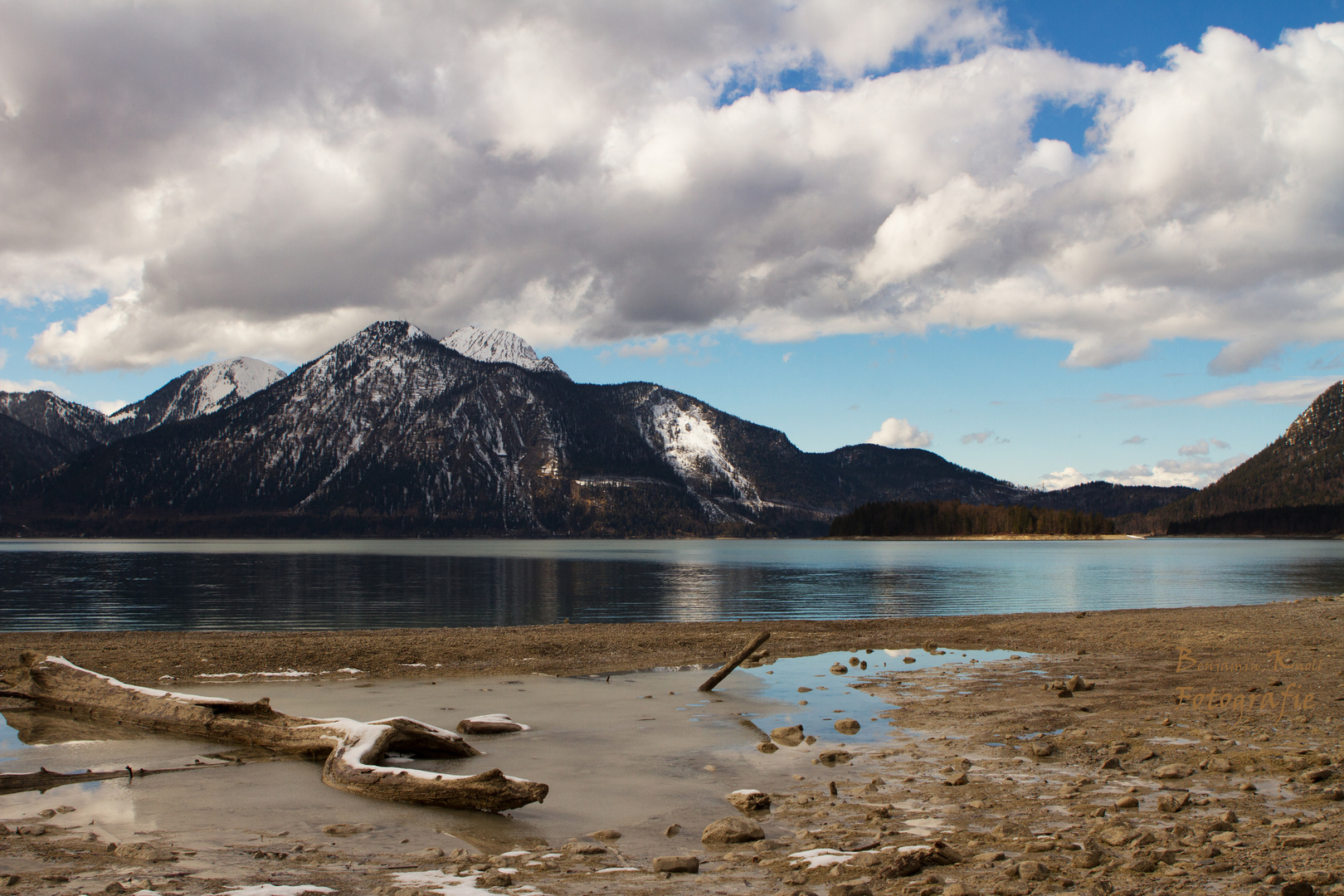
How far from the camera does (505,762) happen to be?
14.9 meters

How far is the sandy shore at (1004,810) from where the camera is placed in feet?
28.7

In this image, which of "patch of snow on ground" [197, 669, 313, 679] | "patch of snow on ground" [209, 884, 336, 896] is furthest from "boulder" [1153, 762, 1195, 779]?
"patch of snow on ground" [197, 669, 313, 679]

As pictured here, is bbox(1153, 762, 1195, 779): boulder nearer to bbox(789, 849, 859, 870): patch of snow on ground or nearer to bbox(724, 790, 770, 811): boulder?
bbox(724, 790, 770, 811): boulder

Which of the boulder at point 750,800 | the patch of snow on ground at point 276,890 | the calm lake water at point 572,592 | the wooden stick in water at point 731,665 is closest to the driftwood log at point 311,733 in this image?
the boulder at point 750,800

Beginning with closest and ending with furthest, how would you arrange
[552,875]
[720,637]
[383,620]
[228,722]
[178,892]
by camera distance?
[178,892], [552,875], [228,722], [720,637], [383,620]

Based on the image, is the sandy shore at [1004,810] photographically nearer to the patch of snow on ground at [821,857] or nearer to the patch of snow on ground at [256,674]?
the patch of snow on ground at [821,857]

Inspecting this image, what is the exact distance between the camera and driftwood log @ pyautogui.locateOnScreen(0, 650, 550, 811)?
11.9 metres

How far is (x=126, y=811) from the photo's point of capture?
11.6 m

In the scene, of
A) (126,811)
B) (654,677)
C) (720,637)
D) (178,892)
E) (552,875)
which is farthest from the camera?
(720,637)

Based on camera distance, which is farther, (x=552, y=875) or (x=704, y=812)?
(x=704, y=812)

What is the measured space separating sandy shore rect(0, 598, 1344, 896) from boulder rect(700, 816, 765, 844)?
0.41ft

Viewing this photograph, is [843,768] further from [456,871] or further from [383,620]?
[383,620]

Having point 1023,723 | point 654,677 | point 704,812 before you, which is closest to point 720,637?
point 654,677

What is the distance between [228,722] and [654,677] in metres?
12.6
